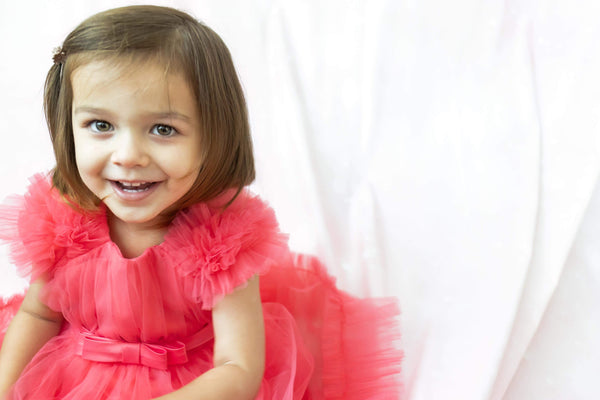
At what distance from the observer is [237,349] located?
1080 millimetres

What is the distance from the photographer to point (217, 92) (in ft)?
3.36

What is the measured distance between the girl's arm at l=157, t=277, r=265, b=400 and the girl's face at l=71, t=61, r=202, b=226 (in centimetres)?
17

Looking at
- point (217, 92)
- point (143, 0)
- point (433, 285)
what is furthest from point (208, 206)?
point (143, 0)

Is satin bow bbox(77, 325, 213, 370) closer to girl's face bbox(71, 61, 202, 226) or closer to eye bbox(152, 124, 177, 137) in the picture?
girl's face bbox(71, 61, 202, 226)

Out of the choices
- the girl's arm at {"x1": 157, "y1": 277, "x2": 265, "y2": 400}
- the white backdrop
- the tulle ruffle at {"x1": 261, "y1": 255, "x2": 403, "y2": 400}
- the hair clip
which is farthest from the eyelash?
the white backdrop

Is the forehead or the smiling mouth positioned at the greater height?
the forehead

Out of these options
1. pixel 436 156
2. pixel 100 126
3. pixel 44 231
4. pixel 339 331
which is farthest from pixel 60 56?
pixel 436 156

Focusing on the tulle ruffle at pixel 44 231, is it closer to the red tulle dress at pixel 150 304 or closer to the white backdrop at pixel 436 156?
the red tulle dress at pixel 150 304

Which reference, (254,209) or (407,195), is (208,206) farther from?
(407,195)

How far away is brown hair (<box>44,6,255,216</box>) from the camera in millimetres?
992

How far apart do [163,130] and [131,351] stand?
1.10ft

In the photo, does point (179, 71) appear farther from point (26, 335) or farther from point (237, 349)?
point (26, 335)

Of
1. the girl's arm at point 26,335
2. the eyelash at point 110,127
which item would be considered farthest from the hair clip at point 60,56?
the girl's arm at point 26,335

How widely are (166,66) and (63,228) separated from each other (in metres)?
0.31
